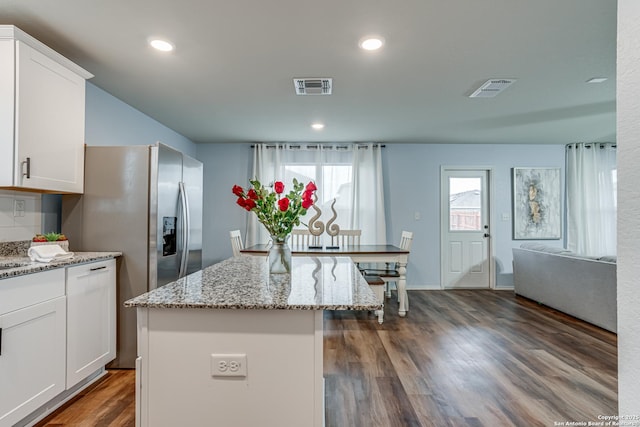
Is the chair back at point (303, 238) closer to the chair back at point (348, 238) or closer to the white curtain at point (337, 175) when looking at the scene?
the chair back at point (348, 238)

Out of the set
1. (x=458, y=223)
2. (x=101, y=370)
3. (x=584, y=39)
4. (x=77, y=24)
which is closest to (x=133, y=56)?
(x=77, y=24)

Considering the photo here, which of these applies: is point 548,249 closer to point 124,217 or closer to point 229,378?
point 229,378

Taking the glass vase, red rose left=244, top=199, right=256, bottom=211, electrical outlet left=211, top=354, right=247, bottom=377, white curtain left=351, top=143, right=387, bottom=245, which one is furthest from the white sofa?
electrical outlet left=211, top=354, right=247, bottom=377

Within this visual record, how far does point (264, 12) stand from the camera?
6.63 feet

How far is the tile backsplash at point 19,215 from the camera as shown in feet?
7.63

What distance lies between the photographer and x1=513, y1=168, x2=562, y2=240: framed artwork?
563 centimetres

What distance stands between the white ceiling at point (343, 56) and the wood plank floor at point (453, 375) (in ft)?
7.75

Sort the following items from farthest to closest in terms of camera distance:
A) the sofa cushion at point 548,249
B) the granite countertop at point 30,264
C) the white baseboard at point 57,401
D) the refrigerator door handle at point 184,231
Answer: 1. the sofa cushion at point 548,249
2. the refrigerator door handle at point 184,231
3. the white baseboard at point 57,401
4. the granite countertop at point 30,264

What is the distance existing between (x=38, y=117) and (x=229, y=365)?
2064 mm

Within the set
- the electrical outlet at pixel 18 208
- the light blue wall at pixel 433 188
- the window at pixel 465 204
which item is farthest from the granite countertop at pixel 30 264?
the window at pixel 465 204

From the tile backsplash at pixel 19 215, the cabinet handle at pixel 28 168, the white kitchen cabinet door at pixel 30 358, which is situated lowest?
the white kitchen cabinet door at pixel 30 358

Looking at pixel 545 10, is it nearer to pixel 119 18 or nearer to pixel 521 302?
pixel 119 18

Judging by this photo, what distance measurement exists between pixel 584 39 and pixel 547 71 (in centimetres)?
52

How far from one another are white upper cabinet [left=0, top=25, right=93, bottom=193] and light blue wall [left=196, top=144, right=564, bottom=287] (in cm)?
305
